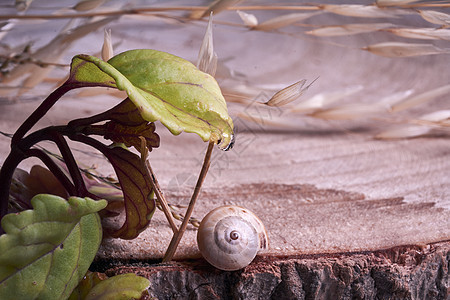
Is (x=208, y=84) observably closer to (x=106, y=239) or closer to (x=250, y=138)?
(x=106, y=239)

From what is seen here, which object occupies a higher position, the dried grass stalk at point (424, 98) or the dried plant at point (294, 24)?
the dried plant at point (294, 24)

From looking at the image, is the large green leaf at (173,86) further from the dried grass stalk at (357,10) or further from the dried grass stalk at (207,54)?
the dried grass stalk at (357,10)

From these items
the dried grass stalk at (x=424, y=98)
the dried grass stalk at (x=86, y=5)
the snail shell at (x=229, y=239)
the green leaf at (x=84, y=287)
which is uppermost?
the dried grass stalk at (x=86, y=5)

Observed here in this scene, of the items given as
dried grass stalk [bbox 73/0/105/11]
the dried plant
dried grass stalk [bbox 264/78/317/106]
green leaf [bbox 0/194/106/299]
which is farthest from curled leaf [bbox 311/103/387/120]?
green leaf [bbox 0/194/106/299]

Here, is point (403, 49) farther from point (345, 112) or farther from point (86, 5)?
point (86, 5)

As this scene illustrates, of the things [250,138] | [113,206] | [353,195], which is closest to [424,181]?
[353,195]

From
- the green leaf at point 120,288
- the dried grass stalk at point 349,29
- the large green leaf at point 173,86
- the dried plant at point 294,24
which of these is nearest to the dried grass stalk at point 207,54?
the large green leaf at point 173,86

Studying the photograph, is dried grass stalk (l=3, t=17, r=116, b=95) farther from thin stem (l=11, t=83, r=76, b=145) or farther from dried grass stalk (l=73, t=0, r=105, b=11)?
thin stem (l=11, t=83, r=76, b=145)
